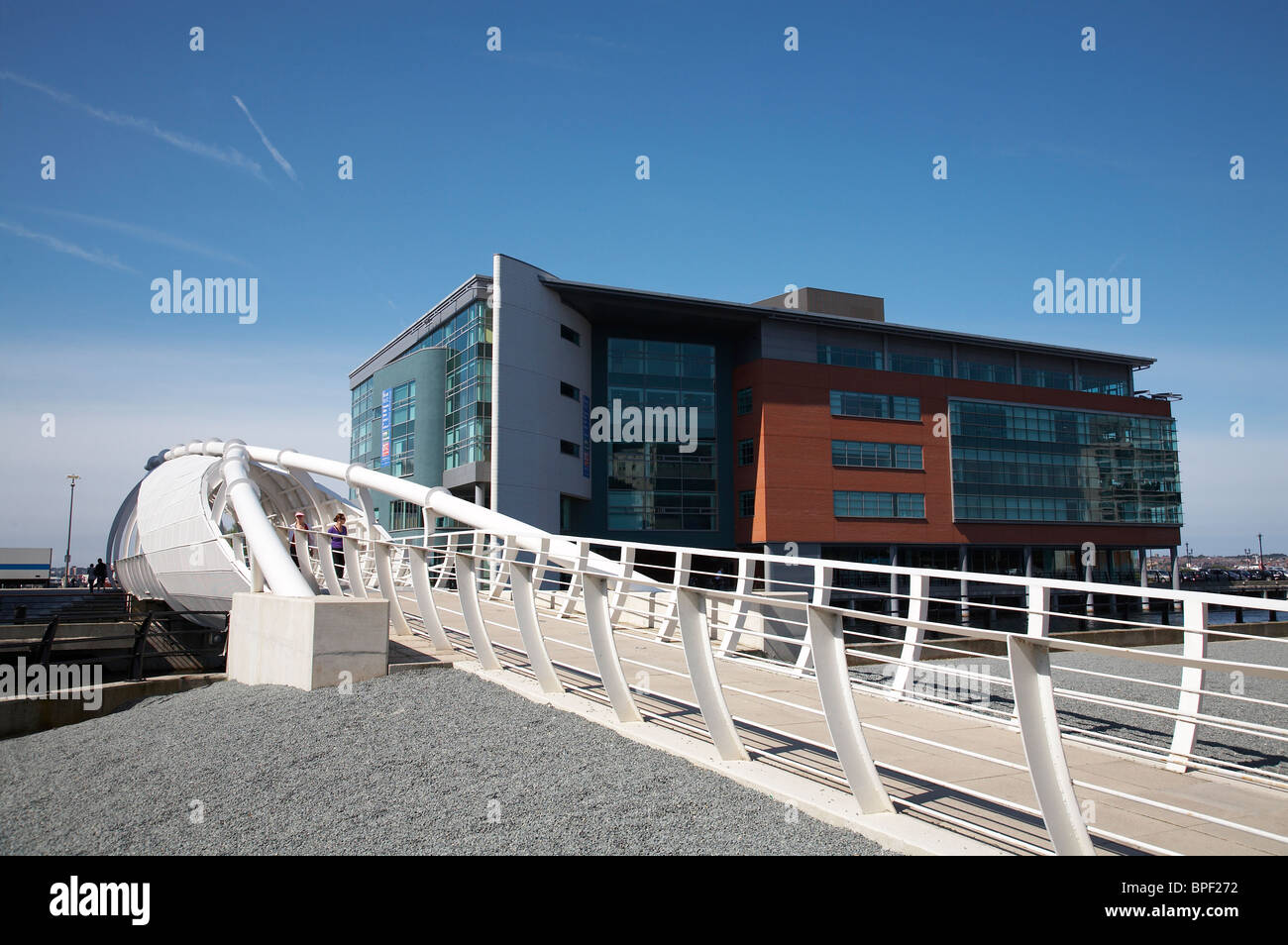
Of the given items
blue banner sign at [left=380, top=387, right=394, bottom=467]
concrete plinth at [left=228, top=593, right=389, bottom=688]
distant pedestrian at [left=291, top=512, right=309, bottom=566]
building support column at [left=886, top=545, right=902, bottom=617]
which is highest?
blue banner sign at [left=380, top=387, right=394, bottom=467]

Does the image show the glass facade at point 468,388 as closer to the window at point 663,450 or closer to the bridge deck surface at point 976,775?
the window at point 663,450

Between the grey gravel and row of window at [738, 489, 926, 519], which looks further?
row of window at [738, 489, 926, 519]

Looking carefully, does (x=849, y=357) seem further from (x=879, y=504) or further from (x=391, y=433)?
(x=391, y=433)

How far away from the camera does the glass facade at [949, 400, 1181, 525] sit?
4947 centimetres

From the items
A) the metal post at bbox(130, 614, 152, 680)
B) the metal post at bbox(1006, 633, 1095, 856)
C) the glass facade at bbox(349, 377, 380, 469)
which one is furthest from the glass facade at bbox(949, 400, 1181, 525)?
the metal post at bbox(1006, 633, 1095, 856)

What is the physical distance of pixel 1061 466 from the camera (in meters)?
52.3

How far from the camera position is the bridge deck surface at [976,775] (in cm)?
393

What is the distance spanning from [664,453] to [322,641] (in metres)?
38.7

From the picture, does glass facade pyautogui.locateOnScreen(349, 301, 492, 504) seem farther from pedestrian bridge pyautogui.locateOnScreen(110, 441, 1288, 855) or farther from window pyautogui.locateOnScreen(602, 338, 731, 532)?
pedestrian bridge pyautogui.locateOnScreen(110, 441, 1288, 855)

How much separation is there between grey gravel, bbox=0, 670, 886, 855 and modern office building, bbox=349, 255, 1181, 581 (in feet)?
105
